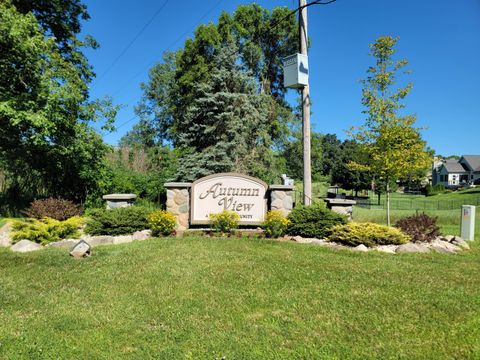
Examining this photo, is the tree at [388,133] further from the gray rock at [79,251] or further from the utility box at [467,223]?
the gray rock at [79,251]

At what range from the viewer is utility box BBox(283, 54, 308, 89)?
824cm

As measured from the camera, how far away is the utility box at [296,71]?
8.24 metres

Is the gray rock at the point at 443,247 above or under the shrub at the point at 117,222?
under

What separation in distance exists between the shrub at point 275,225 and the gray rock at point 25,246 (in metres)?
4.90

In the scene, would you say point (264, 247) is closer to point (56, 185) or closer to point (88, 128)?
point (88, 128)

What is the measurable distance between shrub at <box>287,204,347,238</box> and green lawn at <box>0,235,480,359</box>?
1624mm

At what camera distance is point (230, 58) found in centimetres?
1788

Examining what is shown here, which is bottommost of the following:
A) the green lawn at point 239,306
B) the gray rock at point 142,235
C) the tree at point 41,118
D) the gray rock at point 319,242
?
the green lawn at point 239,306

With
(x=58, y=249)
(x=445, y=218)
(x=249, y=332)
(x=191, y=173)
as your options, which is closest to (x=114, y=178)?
(x=191, y=173)

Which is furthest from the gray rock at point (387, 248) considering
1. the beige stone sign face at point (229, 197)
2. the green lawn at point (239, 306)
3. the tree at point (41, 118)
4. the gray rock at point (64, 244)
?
the tree at point (41, 118)

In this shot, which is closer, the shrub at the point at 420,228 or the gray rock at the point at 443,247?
the gray rock at the point at 443,247

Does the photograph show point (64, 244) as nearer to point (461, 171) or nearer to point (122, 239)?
point (122, 239)

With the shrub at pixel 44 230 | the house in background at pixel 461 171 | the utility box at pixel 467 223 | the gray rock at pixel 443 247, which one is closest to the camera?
the gray rock at pixel 443 247

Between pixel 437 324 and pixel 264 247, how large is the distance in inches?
145
